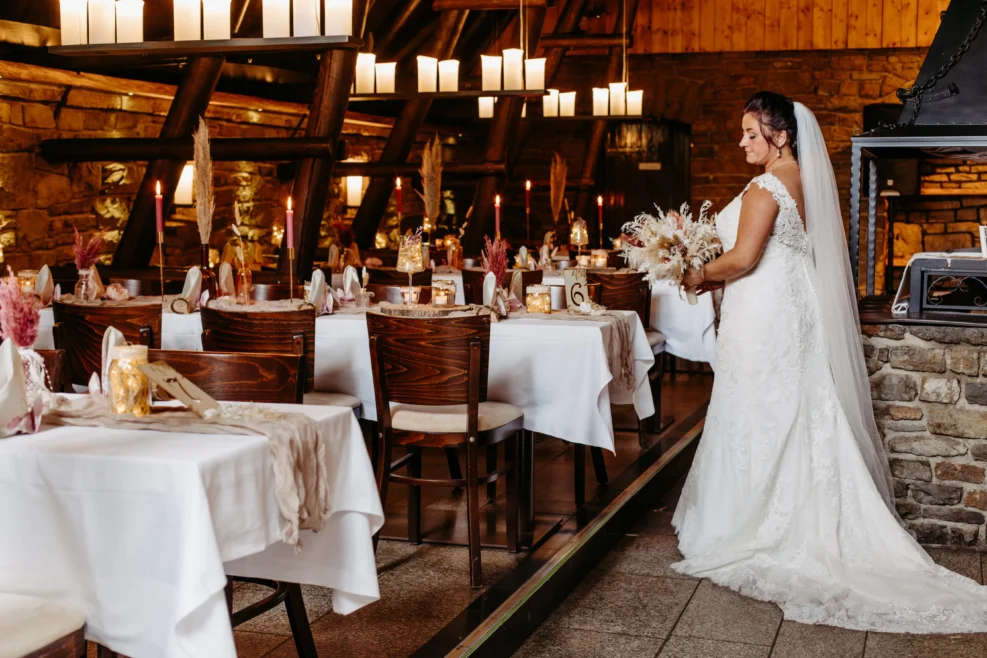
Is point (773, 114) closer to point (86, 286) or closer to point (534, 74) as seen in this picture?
point (86, 286)

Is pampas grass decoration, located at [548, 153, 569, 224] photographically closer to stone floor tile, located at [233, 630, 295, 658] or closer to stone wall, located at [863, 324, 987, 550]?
stone wall, located at [863, 324, 987, 550]

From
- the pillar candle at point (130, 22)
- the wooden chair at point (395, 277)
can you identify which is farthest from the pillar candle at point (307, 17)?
the wooden chair at point (395, 277)

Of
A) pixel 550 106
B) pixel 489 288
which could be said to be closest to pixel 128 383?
pixel 489 288

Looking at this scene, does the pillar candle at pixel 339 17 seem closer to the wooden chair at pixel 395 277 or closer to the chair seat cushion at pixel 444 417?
the wooden chair at pixel 395 277

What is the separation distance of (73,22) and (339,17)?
140 centimetres

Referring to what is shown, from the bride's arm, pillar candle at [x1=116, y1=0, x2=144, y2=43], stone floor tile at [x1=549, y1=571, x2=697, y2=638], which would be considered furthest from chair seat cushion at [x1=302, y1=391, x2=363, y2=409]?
pillar candle at [x1=116, y1=0, x2=144, y2=43]

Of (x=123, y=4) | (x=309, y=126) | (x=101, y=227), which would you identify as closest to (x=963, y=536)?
(x=123, y=4)

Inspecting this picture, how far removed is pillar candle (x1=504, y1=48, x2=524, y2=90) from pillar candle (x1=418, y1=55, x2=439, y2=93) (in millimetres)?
514

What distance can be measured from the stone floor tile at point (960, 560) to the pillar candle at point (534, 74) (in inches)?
191

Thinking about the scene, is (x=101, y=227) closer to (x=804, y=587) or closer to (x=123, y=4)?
(x=123, y=4)

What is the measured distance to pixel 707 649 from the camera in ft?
11.0

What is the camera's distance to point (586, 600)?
3820 mm

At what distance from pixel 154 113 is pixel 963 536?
6708 mm

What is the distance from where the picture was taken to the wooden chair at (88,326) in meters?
4.02
